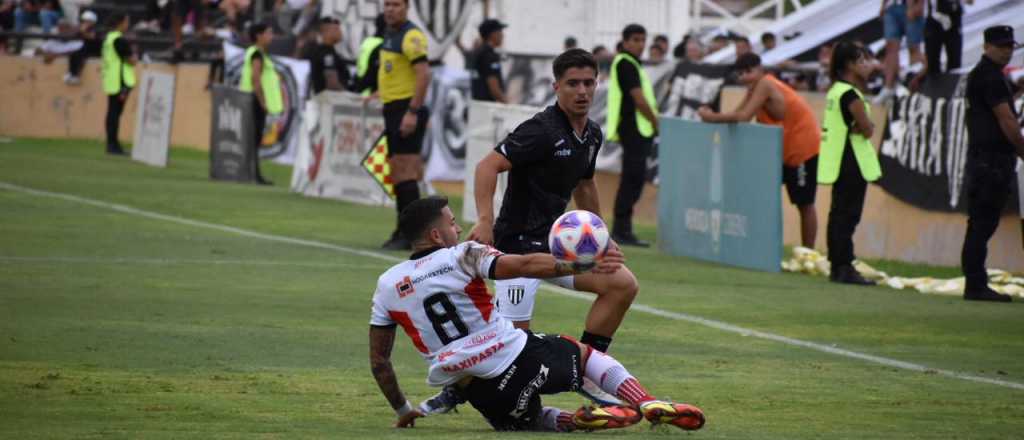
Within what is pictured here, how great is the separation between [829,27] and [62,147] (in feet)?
44.2

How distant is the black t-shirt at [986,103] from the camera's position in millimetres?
13773

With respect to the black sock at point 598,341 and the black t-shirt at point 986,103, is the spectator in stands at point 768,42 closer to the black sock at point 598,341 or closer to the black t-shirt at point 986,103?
the black t-shirt at point 986,103

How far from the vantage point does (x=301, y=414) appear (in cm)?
820

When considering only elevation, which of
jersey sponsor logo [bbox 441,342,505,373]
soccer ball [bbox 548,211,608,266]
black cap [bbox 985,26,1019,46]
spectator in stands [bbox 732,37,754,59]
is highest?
black cap [bbox 985,26,1019,46]

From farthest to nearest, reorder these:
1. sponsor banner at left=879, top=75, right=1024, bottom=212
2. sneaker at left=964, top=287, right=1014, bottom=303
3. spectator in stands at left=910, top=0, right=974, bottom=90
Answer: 1. spectator in stands at left=910, top=0, right=974, bottom=90
2. sponsor banner at left=879, top=75, right=1024, bottom=212
3. sneaker at left=964, top=287, right=1014, bottom=303

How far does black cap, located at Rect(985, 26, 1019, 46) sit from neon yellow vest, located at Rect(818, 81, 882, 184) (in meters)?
1.73

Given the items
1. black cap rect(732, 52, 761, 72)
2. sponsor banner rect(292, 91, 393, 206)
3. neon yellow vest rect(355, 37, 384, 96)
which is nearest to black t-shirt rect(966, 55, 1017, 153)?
black cap rect(732, 52, 761, 72)

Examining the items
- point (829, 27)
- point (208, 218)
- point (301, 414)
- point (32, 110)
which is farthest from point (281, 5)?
point (301, 414)

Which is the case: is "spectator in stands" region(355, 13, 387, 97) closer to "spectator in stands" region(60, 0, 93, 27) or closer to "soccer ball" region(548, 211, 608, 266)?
"soccer ball" region(548, 211, 608, 266)

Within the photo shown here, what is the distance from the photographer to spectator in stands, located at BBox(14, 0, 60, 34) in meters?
40.7

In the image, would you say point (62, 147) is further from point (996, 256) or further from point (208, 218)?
point (996, 256)

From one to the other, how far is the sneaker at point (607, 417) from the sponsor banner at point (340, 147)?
14.8 m

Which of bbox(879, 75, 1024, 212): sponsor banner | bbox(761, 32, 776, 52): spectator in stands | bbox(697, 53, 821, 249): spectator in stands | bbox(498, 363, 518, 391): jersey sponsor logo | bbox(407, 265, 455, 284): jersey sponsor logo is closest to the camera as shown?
bbox(407, 265, 455, 284): jersey sponsor logo

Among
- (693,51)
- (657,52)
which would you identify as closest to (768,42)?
(693,51)
